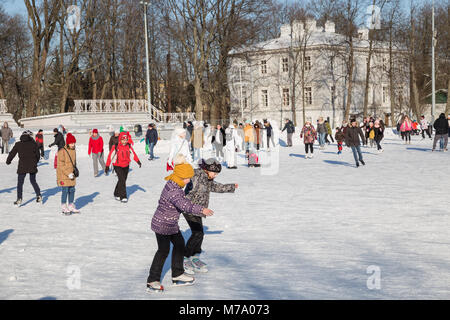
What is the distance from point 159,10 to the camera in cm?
4338

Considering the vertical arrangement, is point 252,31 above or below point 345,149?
above

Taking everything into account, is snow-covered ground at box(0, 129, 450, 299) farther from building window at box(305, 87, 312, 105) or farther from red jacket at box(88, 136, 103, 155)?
building window at box(305, 87, 312, 105)

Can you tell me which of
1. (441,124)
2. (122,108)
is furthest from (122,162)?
(122,108)

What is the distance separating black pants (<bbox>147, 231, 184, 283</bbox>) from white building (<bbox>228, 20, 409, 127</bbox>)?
49.1 m

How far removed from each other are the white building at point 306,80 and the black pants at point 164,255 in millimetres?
49130

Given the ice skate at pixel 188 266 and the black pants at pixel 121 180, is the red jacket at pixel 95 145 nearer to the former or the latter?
the black pants at pixel 121 180

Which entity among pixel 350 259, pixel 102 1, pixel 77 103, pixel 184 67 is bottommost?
pixel 350 259

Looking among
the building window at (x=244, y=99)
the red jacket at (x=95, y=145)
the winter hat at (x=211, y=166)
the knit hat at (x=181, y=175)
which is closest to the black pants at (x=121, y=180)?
the red jacket at (x=95, y=145)

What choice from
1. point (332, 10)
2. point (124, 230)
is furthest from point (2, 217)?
point (332, 10)

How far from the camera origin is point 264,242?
8.63 m

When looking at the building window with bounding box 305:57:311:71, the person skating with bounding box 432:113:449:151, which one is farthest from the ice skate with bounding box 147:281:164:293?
the building window with bounding box 305:57:311:71

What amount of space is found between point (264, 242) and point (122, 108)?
29896 millimetres
